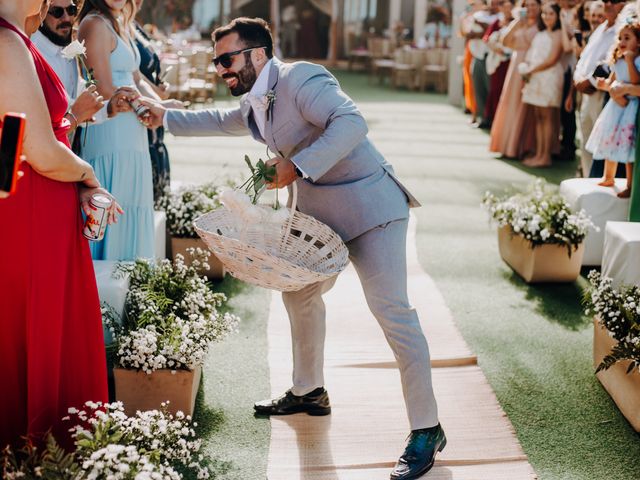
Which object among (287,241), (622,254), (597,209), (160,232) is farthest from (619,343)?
(160,232)

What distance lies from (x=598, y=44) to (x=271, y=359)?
4371 millimetres

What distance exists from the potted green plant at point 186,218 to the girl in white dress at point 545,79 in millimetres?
5093

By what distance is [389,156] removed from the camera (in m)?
10.1

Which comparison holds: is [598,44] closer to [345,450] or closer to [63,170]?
[345,450]

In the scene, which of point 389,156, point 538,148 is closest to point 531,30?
point 538,148

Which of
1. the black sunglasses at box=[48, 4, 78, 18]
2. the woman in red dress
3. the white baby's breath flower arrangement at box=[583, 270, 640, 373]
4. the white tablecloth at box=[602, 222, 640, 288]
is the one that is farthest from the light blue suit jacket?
the white tablecloth at box=[602, 222, 640, 288]

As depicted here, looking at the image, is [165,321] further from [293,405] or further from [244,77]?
[244,77]

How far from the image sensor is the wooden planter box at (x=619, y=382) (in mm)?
3486

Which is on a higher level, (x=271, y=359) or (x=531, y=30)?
(x=531, y=30)

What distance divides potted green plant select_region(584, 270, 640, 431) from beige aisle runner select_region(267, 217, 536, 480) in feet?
1.72

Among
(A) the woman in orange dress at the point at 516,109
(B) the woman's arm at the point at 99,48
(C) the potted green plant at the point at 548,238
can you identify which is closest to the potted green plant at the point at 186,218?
(B) the woman's arm at the point at 99,48

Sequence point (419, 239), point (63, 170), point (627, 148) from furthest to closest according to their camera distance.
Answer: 1. point (419, 239)
2. point (627, 148)
3. point (63, 170)

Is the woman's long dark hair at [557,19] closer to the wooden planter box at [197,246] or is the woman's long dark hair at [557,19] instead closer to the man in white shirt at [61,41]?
the wooden planter box at [197,246]

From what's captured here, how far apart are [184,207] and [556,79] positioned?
5430 mm
